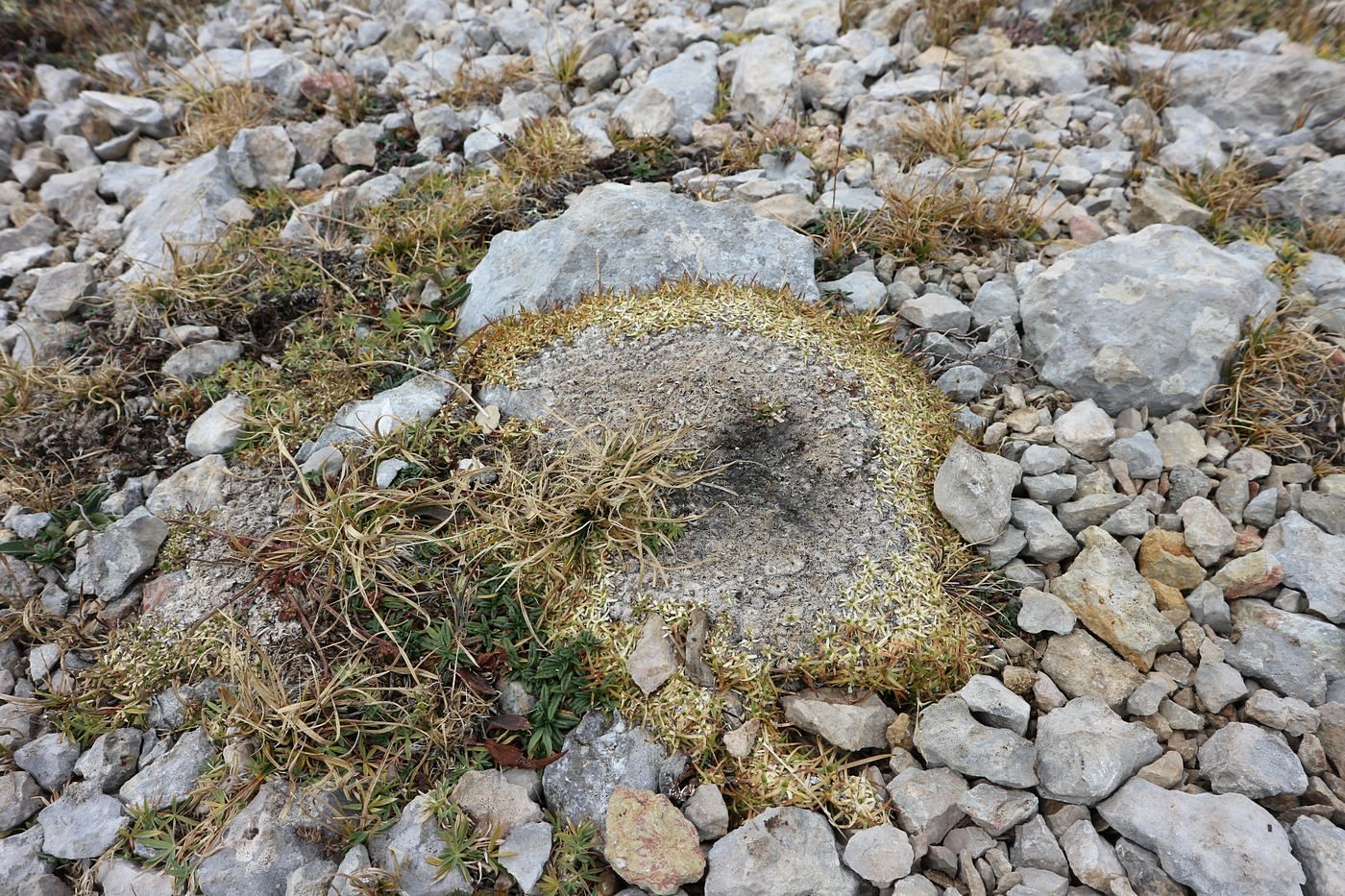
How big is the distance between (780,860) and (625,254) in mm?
3003

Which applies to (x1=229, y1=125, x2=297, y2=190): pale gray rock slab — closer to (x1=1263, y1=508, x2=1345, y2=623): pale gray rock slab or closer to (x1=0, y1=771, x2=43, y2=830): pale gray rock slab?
(x1=0, y1=771, x2=43, y2=830): pale gray rock slab

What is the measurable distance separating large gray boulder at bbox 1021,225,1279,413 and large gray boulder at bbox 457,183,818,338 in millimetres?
1251

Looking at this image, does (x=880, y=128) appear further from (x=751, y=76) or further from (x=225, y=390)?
(x=225, y=390)

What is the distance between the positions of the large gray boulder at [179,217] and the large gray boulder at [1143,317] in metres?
4.87

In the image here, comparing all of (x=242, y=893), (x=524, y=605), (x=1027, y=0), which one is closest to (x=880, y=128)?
(x=1027, y=0)

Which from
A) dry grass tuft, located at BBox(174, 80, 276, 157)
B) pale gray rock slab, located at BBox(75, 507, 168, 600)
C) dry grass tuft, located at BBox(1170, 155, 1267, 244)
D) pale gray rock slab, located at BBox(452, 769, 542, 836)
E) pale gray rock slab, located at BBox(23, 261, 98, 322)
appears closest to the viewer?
pale gray rock slab, located at BBox(452, 769, 542, 836)

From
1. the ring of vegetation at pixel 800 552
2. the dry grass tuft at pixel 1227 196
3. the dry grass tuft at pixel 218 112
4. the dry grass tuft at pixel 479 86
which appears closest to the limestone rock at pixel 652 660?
the ring of vegetation at pixel 800 552

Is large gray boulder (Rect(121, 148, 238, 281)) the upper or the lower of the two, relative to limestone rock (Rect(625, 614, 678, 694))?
upper

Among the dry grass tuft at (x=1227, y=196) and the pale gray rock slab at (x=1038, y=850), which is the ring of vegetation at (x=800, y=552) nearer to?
the pale gray rock slab at (x=1038, y=850)

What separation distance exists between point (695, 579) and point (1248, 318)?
3104mm

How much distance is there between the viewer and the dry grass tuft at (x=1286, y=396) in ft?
11.8

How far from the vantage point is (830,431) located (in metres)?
3.50

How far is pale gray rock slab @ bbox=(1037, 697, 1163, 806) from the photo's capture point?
2.62 metres

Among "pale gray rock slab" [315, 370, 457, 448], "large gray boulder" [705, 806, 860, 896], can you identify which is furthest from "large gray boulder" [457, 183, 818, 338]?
"large gray boulder" [705, 806, 860, 896]
